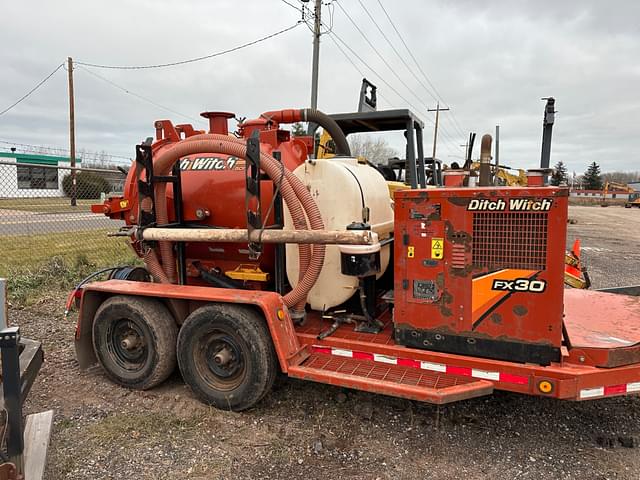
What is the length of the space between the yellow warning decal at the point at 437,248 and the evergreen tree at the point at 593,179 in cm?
8081

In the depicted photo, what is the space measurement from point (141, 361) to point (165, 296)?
704mm

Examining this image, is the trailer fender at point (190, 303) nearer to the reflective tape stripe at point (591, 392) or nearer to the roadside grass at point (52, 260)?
the roadside grass at point (52, 260)

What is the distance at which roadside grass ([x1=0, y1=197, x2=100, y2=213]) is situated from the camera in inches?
360

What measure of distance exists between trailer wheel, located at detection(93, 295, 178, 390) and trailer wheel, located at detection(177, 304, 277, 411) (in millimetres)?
220

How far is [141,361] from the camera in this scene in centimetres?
405

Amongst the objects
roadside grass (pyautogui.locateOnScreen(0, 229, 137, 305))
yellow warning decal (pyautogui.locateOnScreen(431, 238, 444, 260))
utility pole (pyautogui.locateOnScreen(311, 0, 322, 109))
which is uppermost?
utility pole (pyautogui.locateOnScreen(311, 0, 322, 109))

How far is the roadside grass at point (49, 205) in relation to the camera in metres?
9.13

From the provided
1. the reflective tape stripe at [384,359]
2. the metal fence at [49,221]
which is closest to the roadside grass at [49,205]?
the metal fence at [49,221]

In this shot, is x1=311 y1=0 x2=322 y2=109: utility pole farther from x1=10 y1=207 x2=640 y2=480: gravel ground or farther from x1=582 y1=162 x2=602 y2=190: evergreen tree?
x1=582 y1=162 x2=602 y2=190: evergreen tree

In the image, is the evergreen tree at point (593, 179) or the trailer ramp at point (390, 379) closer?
the trailer ramp at point (390, 379)

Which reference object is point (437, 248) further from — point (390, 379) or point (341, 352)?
point (341, 352)

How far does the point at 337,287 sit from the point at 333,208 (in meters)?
0.63

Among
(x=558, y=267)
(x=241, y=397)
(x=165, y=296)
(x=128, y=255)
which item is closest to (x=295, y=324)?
(x=241, y=397)

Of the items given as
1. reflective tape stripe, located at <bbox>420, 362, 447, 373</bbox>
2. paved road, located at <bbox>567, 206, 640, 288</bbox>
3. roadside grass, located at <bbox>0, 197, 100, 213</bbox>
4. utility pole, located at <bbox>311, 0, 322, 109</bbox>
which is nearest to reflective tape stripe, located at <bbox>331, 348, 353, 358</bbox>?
reflective tape stripe, located at <bbox>420, 362, 447, 373</bbox>
